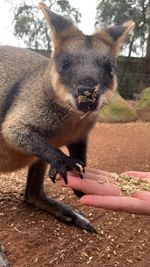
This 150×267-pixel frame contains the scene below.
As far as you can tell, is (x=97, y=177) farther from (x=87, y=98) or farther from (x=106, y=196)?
(x=87, y=98)

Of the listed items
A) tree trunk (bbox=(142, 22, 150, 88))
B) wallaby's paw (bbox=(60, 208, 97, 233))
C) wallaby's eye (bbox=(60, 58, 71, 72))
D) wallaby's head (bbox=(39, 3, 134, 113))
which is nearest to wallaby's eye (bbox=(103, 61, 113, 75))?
wallaby's head (bbox=(39, 3, 134, 113))

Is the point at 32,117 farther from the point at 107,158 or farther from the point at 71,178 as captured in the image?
the point at 107,158

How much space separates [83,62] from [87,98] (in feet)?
1.10

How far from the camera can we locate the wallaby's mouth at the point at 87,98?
2604 millimetres

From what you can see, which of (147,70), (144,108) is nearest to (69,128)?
(144,108)

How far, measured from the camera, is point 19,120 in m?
3.22

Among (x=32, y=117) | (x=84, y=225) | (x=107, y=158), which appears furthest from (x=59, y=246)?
(x=107, y=158)

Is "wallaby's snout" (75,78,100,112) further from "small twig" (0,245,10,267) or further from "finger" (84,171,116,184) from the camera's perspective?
"small twig" (0,245,10,267)

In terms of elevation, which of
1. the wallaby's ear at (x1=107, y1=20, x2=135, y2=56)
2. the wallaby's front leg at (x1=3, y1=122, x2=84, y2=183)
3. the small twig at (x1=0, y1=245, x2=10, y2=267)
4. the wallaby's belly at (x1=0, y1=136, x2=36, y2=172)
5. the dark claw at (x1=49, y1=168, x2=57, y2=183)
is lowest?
the small twig at (x1=0, y1=245, x2=10, y2=267)

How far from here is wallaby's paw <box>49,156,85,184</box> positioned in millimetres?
2721

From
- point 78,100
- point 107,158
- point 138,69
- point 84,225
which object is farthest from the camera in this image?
point 138,69

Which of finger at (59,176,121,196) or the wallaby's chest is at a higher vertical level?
the wallaby's chest

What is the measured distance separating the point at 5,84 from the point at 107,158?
256 cm

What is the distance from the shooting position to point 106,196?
245 centimetres
